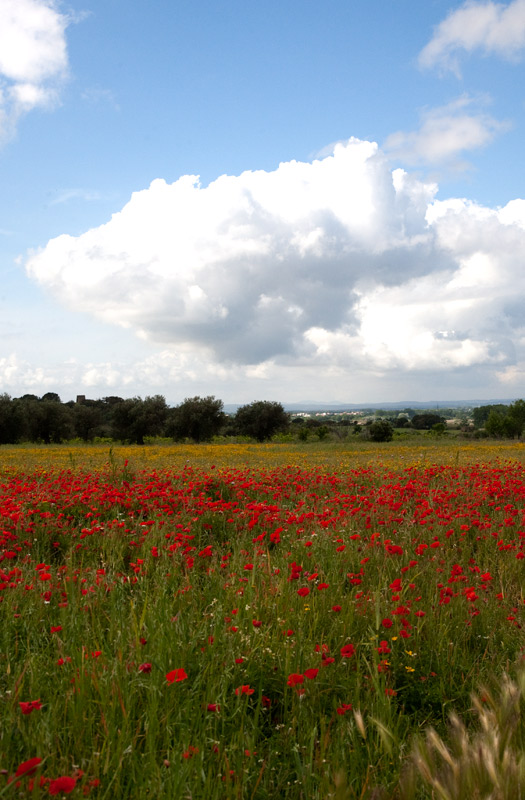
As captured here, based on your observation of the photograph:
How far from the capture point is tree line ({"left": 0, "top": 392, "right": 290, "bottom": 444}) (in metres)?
49.9

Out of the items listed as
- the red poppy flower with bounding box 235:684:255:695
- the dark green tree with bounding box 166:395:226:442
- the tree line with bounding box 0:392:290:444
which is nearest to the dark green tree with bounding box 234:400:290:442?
the tree line with bounding box 0:392:290:444

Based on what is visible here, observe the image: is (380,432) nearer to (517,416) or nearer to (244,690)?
(517,416)

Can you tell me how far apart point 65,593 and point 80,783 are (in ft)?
8.41

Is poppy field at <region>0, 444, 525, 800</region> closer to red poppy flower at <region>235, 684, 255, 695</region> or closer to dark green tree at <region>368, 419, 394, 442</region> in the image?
red poppy flower at <region>235, 684, 255, 695</region>

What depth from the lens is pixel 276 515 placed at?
6977 mm

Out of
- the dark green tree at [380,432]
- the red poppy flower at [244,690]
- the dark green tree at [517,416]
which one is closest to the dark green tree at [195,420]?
the dark green tree at [380,432]

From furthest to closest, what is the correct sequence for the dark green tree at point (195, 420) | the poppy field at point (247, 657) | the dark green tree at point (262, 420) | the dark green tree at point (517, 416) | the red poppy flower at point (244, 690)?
1. the dark green tree at point (517, 416)
2. the dark green tree at point (262, 420)
3. the dark green tree at point (195, 420)
4. the red poppy flower at point (244, 690)
5. the poppy field at point (247, 657)

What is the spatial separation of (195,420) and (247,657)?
46.0 metres

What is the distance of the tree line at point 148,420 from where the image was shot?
164ft

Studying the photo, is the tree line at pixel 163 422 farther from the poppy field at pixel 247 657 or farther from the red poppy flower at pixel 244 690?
the red poppy flower at pixel 244 690

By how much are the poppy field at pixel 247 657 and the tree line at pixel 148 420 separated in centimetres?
4283

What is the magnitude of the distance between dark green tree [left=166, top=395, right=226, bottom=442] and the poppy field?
4236cm

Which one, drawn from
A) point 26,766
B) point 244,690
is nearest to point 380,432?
point 244,690

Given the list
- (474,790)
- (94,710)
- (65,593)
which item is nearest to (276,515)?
(65,593)
